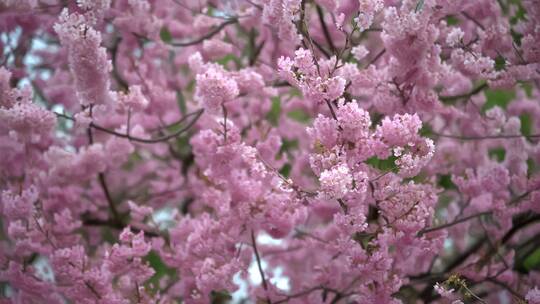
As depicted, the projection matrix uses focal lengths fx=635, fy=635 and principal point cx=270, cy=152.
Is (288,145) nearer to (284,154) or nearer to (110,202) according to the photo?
(284,154)

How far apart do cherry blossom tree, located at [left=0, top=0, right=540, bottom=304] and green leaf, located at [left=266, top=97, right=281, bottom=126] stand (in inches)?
4.0

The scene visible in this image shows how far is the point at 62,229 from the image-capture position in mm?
2639

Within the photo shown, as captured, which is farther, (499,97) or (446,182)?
(499,97)

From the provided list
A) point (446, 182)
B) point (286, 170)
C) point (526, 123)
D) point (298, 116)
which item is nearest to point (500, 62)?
point (446, 182)

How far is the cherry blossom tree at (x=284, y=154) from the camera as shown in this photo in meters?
2.05

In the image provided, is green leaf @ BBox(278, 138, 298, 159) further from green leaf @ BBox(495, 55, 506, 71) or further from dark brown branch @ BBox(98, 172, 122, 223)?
green leaf @ BBox(495, 55, 506, 71)

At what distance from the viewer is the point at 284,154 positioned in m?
2.71

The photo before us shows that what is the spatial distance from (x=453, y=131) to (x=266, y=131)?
3.44ft

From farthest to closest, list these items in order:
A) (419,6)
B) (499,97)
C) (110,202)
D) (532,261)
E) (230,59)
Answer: (499,97) → (230,59) → (110,202) → (532,261) → (419,6)

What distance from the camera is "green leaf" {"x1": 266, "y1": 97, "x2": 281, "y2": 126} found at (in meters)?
3.60

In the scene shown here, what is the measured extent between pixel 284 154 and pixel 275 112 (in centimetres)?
101

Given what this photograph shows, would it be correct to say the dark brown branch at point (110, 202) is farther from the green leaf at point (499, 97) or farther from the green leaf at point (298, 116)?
the green leaf at point (499, 97)

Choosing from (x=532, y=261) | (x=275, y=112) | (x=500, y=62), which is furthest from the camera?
(x=275, y=112)

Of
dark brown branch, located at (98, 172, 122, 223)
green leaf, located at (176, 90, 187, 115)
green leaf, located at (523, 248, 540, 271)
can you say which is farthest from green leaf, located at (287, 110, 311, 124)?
green leaf, located at (523, 248, 540, 271)
